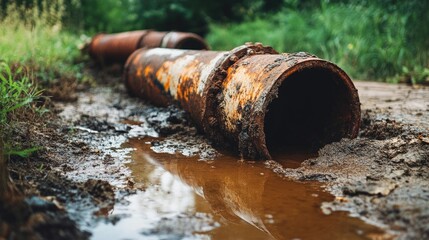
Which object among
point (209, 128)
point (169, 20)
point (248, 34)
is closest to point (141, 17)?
point (169, 20)

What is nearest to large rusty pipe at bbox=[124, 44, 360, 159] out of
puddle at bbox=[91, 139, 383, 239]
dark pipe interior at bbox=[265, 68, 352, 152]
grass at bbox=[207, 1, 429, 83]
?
dark pipe interior at bbox=[265, 68, 352, 152]

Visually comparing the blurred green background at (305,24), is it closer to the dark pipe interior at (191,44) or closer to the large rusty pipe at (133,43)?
the large rusty pipe at (133,43)

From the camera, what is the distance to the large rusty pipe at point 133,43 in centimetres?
573

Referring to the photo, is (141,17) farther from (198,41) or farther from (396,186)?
(396,186)

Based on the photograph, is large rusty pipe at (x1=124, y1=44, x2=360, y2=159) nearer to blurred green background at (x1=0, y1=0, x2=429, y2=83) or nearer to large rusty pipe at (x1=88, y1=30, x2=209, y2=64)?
large rusty pipe at (x1=88, y1=30, x2=209, y2=64)

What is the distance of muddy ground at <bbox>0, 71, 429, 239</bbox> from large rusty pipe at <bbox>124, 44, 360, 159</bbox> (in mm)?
156

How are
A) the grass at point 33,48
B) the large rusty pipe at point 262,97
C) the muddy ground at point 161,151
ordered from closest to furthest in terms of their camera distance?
the muddy ground at point 161,151
the large rusty pipe at point 262,97
the grass at point 33,48

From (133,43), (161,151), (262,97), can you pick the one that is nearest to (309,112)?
(262,97)

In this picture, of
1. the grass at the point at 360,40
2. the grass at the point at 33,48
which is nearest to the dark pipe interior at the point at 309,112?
the grass at the point at 33,48

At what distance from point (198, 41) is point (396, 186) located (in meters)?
4.20

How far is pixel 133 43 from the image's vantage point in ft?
21.2

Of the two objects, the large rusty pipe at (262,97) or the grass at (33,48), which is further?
the grass at (33,48)

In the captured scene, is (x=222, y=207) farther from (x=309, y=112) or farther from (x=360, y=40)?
(x=360, y=40)

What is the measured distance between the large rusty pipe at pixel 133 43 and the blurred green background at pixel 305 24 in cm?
82
